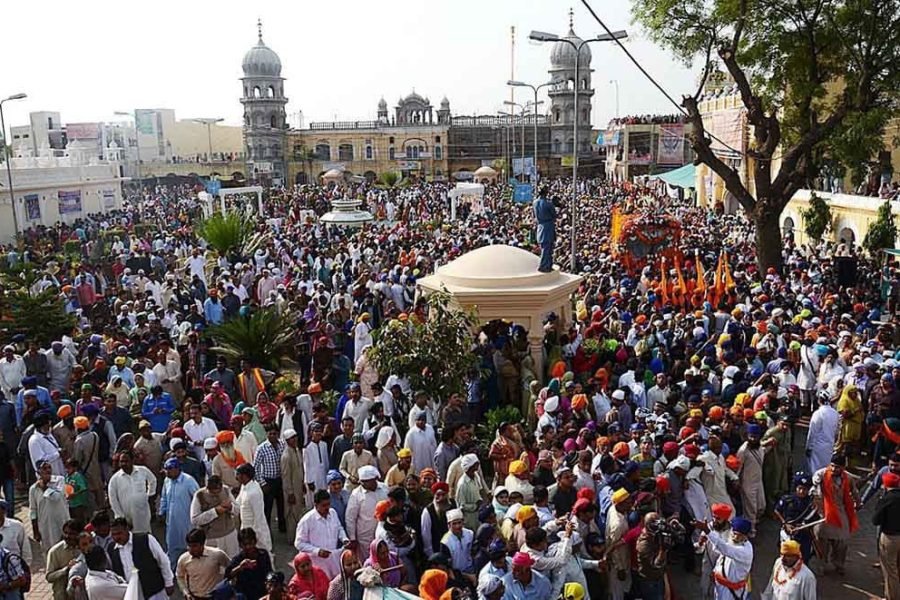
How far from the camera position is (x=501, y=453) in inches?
282

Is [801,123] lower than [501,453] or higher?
→ higher

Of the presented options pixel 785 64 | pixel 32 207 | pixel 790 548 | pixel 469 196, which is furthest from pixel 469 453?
pixel 32 207

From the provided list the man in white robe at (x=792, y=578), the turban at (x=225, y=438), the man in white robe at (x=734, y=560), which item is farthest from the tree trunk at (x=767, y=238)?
the turban at (x=225, y=438)

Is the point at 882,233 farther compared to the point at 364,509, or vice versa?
the point at 882,233

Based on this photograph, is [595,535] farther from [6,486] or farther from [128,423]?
[6,486]

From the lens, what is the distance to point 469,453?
22.9ft

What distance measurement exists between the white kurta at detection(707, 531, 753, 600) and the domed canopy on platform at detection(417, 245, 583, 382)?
4742mm

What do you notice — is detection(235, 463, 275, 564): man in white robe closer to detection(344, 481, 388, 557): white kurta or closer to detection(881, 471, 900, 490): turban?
detection(344, 481, 388, 557): white kurta

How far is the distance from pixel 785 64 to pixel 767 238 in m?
3.63

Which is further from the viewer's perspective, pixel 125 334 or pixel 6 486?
pixel 125 334

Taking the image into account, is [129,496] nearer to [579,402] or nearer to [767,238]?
[579,402]

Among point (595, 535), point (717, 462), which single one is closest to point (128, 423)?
point (595, 535)

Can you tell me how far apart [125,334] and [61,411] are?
4.07 m

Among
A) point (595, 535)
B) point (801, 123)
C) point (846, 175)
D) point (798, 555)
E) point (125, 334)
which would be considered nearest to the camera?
point (798, 555)
